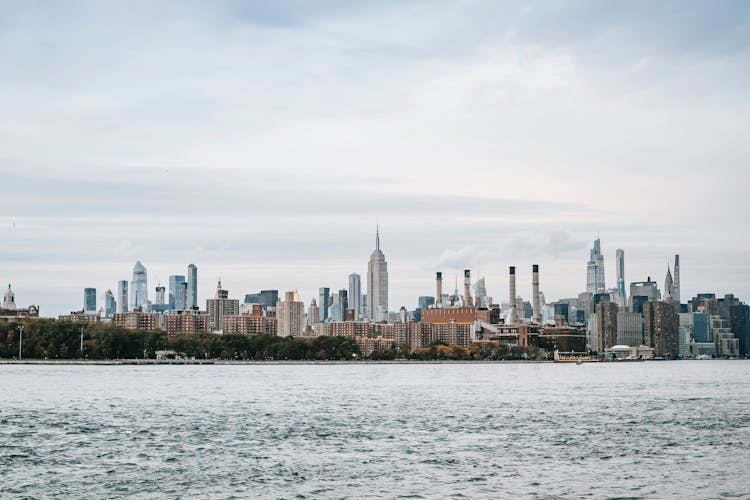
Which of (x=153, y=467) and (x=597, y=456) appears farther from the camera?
(x=597, y=456)

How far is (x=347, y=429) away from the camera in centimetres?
7644

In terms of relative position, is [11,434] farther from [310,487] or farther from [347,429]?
[310,487]

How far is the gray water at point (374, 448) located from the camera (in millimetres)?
49875

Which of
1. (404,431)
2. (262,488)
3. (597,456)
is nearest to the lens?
(262,488)

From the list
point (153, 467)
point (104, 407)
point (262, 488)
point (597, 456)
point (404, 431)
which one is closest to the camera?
point (262, 488)

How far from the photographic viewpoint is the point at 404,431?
74750mm

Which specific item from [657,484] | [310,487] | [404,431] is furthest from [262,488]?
[404,431]

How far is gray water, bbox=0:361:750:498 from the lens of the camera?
49875 mm

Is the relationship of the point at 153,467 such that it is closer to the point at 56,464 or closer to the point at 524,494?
the point at 56,464

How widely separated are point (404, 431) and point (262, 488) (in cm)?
2606

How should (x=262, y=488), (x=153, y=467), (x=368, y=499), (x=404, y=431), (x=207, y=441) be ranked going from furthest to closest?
(x=404, y=431), (x=207, y=441), (x=153, y=467), (x=262, y=488), (x=368, y=499)

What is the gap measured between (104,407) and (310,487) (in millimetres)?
55151

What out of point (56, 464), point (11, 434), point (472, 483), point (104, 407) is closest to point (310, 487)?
point (472, 483)

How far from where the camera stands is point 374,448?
64312 mm
